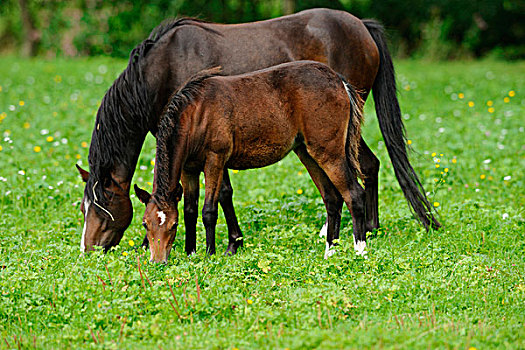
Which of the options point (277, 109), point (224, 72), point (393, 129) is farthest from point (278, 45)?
point (393, 129)

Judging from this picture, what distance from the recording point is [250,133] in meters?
5.33

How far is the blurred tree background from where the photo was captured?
20.0 metres

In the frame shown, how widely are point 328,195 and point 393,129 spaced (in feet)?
3.98

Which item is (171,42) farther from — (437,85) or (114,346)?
(437,85)

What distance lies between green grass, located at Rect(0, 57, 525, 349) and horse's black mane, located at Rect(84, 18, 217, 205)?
70 centimetres

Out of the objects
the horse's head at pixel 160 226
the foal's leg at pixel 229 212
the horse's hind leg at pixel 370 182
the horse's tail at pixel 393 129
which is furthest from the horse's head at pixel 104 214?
the horse's tail at pixel 393 129

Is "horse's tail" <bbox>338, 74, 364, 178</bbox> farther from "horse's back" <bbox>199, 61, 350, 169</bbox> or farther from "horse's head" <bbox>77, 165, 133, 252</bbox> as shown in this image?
"horse's head" <bbox>77, 165, 133, 252</bbox>

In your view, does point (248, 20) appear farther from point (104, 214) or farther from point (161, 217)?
point (161, 217)

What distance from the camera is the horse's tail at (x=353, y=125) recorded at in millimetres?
5629

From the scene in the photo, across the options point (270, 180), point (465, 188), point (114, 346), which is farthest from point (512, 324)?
point (270, 180)

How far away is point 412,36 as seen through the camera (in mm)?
22328

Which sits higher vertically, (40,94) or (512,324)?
(512,324)

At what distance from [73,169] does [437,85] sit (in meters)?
9.68

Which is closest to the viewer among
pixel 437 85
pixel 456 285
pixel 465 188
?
pixel 456 285
